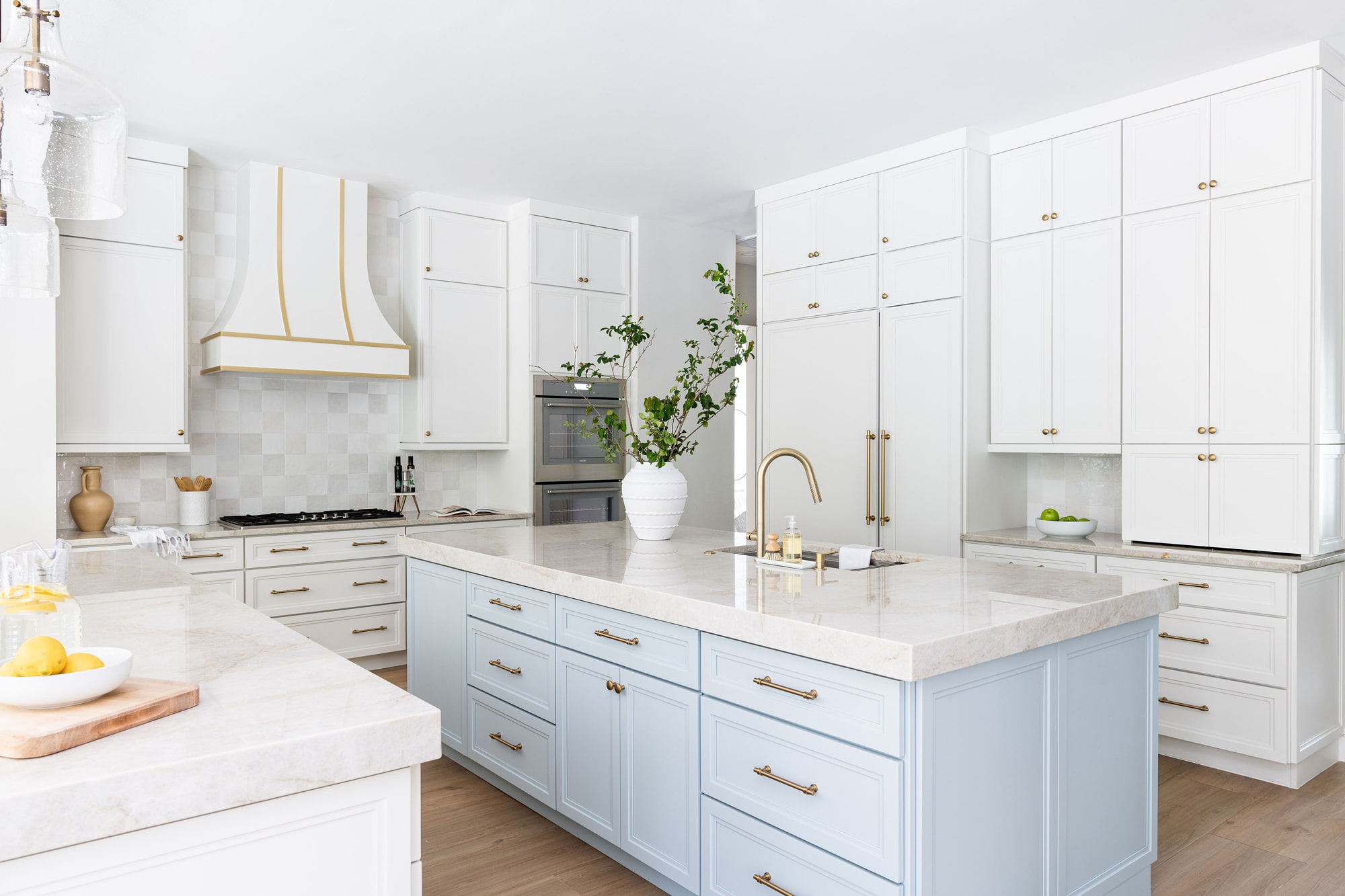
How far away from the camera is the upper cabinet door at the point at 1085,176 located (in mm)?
3678

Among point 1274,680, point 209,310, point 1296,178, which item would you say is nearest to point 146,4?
point 209,310

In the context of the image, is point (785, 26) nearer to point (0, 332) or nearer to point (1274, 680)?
point (1274, 680)

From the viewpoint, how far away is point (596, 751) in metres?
2.48

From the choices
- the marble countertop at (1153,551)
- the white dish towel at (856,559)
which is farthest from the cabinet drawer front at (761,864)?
the marble countertop at (1153,551)

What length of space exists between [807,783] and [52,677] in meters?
1.38

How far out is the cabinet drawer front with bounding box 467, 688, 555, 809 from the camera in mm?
2691

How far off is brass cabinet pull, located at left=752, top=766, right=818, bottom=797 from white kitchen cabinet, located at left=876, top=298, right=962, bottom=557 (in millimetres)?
2332

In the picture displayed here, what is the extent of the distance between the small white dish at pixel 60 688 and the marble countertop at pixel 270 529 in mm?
3073

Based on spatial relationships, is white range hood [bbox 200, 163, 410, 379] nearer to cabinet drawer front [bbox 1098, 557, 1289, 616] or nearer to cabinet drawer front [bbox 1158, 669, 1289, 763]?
cabinet drawer front [bbox 1098, 557, 1289, 616]

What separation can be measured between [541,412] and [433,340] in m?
0.74

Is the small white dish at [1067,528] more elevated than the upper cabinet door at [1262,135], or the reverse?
the upper cabinet door at [1262,135]

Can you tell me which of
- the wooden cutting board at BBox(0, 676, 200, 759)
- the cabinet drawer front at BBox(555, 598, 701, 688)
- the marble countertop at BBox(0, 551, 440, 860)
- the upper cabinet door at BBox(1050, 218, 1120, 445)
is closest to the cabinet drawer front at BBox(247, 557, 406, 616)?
the cabinet drawer front at BBox(555, 598, 701, 688)

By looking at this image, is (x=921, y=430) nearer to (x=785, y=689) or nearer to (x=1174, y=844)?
(x=1174, y=844)

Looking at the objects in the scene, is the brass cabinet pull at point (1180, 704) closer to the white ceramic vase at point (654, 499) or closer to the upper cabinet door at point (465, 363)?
the white ceramic vase at point (654, 499)
